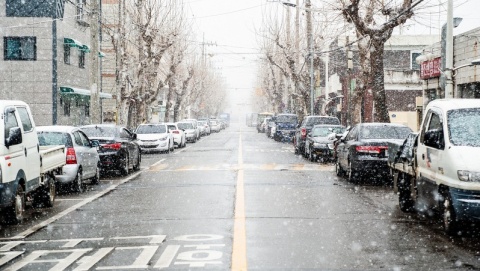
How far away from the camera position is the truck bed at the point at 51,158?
14.0 meters

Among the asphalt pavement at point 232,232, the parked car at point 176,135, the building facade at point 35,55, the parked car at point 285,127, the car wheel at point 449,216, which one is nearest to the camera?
the asphalt pavement at point 232,232

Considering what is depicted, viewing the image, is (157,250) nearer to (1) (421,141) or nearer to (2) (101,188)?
(1) (421,141)

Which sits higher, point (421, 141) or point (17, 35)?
point (17, 35)

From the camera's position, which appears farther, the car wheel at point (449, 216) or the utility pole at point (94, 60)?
the utility pole at point (94, 60)

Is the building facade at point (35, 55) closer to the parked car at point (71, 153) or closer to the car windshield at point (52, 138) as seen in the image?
the parked car at point (71, 153)

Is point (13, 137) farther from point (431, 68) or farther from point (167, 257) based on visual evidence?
point (431, 68)

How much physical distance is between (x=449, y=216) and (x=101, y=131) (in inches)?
584

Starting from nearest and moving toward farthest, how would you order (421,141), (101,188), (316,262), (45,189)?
(316,262) → (421,141) → (45,189) → (101,188)

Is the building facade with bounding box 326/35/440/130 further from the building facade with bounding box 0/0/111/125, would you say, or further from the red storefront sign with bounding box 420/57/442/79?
the building facade with bounding box 0/0/111/125

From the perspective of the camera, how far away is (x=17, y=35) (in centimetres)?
4234

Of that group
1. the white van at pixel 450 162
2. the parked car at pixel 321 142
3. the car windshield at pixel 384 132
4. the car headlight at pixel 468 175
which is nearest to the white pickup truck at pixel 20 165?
the white van at pixel 450 162

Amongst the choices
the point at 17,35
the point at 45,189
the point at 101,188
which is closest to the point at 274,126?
the point at 17,35

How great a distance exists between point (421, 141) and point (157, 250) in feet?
17.3

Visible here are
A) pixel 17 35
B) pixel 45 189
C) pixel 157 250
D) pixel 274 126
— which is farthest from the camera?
pixel 274 126
